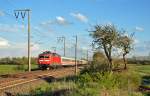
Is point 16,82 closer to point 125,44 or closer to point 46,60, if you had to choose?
point 125,44

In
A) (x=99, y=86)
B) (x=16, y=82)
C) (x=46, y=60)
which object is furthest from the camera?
(x=46, y=60)

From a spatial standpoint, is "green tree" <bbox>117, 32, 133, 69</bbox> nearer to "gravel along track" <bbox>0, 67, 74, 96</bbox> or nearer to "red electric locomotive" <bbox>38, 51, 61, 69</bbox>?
"gravel along track" <bbox>0, 67, 74, 96</bbox>

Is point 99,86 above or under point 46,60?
under

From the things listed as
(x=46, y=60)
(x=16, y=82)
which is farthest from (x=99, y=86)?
(x=46, y=60)

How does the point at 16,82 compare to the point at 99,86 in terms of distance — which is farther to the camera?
the point at 16,82

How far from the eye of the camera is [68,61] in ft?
354

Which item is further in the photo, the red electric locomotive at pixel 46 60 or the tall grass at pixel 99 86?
the red electric locomotive at pixel 46 60

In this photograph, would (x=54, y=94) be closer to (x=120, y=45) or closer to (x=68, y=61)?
(x=120, y=45)

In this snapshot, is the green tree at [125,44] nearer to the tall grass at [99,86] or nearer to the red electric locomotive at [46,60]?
the tall grass at [99,86]

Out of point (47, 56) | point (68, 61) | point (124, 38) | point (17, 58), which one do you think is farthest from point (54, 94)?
point (17, 58)

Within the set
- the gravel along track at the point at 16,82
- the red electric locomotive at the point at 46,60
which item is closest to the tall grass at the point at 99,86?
the gravel along track at the point at 16,82

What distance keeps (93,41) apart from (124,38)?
4608 millimetres

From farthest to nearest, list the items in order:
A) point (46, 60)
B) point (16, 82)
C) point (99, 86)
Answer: point (46, 60), point (16, 82), point (99, 86)

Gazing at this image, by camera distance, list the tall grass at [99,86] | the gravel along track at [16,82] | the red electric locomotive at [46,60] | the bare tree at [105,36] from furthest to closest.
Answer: the red electric locomotive at [46,60] < the bare tree at [105,36] < the gravel along track at [16,82] < the tall grass at [99,86]
